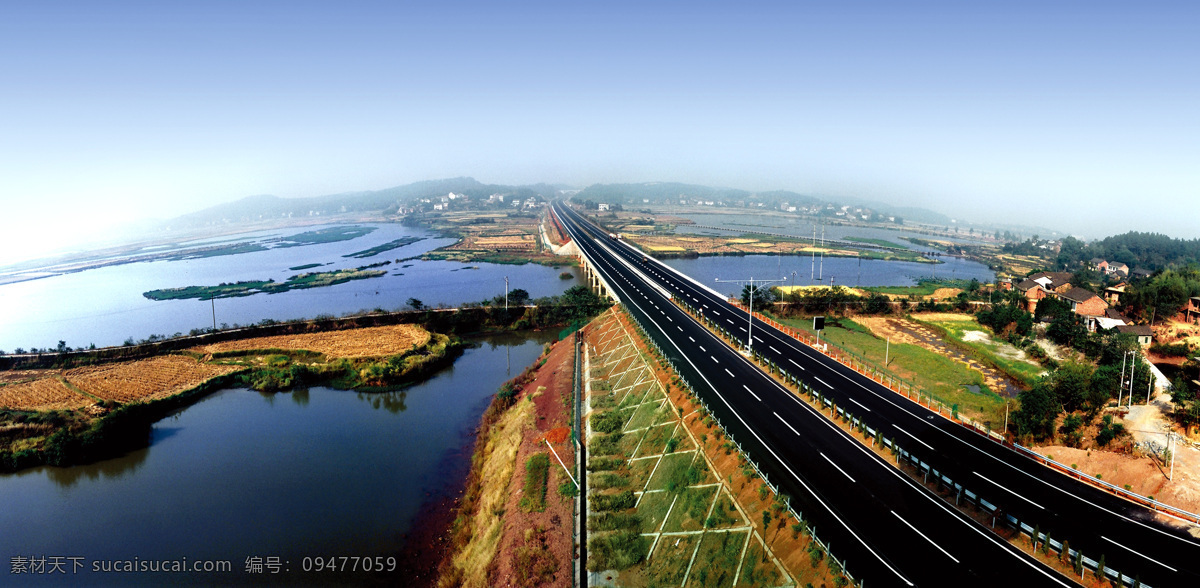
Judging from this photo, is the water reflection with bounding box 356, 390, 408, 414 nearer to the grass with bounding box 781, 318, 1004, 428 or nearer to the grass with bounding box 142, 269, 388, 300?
the grass with bounding box 781, 318, 1004, 428

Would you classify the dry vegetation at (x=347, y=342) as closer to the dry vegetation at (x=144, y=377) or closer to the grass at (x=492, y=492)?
the dry vegetation at (x=144, y=377)

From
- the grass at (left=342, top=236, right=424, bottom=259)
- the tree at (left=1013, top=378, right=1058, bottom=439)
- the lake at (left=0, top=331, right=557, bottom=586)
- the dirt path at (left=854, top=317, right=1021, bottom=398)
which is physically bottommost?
the lake at (left=0, top=331, right=557, bottom=586)

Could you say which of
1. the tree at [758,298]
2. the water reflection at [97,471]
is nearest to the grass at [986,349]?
the tree at [758,298]

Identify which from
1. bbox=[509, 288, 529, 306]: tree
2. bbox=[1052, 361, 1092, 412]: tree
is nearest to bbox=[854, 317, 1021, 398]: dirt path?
bbox=[1052, 361, 1092, 412]: tree

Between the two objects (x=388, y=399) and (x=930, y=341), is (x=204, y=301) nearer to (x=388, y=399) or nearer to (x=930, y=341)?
(x=388, y=399)

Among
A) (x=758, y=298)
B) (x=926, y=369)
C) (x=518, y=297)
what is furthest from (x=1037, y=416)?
(x=518, y=297)

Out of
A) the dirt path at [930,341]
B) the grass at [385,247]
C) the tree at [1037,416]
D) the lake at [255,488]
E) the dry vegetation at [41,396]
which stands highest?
the grass at [385,247]

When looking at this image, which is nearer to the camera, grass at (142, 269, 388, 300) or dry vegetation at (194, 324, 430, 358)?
dry vegetation at (194, 324, 430, 358)

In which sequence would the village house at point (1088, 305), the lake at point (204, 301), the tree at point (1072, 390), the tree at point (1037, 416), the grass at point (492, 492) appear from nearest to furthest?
the grass at point (492, 492)
the tree at point (1037, 416)
the tree at point (1072, 390)
the village house at point (1088, 305)
the lake at point (204, 301)
